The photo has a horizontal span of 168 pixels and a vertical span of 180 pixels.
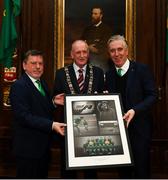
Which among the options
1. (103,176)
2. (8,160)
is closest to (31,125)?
(103,176)

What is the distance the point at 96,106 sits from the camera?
119 inches

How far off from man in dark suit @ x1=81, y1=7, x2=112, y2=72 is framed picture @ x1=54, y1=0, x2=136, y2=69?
66 millimetres

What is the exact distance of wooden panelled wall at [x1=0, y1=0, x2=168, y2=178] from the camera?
214 inches

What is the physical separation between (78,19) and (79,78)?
8.03 ft

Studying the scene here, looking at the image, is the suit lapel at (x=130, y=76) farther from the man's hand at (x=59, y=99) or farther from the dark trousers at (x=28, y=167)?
the dark trousers at (x=28, y=167)

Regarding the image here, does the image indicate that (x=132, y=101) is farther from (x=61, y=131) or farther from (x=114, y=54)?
(x=61, y=131)

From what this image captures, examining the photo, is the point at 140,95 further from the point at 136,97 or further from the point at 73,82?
the point at 73,82

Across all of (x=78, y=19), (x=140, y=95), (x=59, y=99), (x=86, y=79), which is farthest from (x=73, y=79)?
(x=78, y=19)

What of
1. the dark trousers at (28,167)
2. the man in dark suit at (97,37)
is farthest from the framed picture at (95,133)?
the man in dark suit at (97,37)

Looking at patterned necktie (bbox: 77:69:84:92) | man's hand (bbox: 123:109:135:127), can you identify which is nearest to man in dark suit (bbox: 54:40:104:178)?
patterned necktie (bbox: 77:69:84:92)

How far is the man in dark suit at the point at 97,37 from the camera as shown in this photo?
557cm

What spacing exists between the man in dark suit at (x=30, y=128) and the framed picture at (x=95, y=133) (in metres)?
0.18

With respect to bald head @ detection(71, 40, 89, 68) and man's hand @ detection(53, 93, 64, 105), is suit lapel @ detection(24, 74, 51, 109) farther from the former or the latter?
bald head @ detection(71, 40, 89, 68)

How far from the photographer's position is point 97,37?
5.59m
